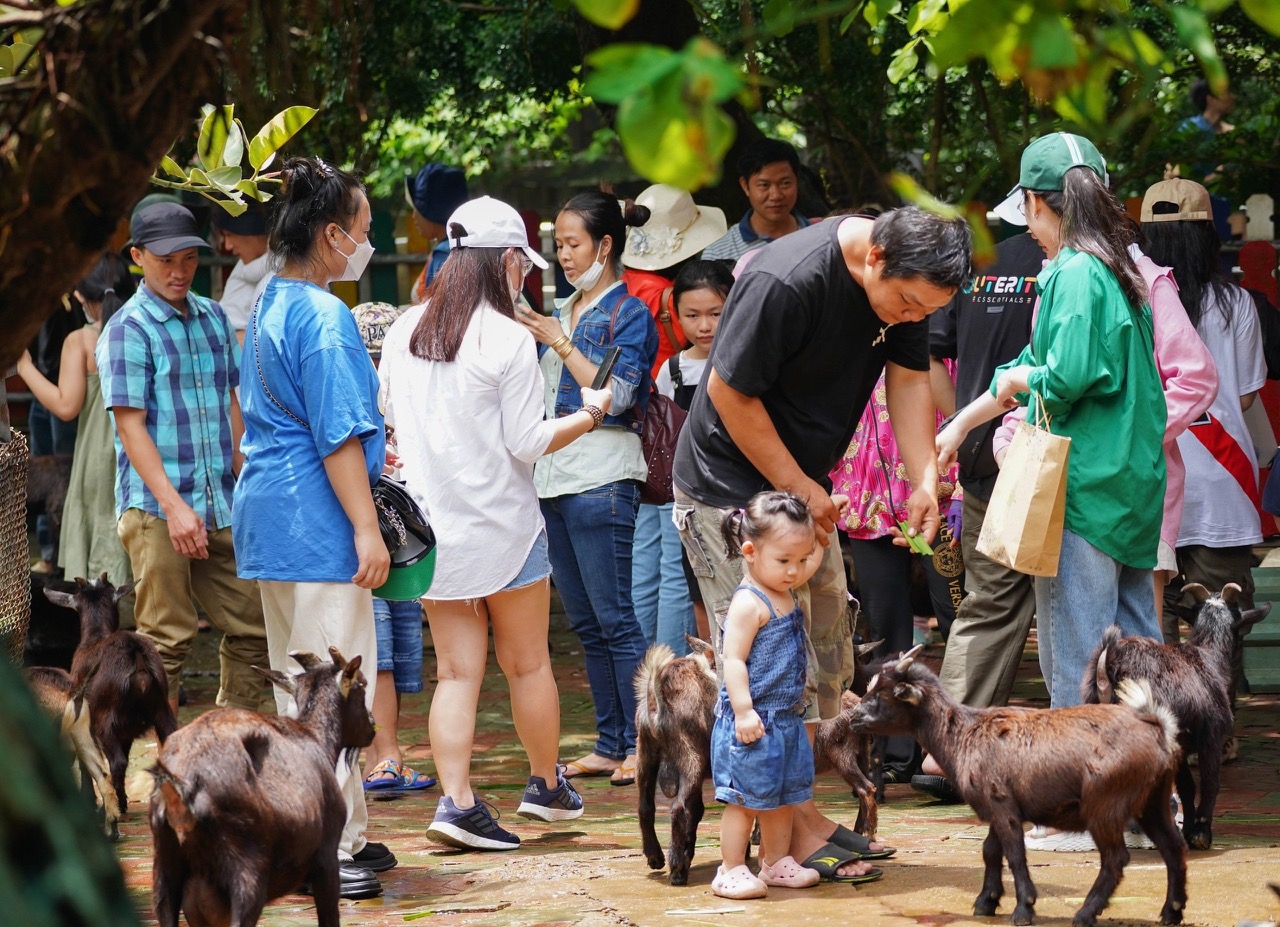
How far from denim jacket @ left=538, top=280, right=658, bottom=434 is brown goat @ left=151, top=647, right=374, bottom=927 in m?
2.55

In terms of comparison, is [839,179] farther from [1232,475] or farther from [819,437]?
[819,437]

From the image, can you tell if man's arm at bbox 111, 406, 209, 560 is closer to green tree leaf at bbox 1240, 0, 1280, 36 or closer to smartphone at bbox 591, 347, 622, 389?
smartphone at bbox 591, 347, 622, 389

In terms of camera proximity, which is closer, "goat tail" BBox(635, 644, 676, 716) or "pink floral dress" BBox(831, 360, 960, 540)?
"goat tail" BBox(635, 644, 676, 716)

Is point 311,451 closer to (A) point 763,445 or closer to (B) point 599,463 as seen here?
(A) point 763,445

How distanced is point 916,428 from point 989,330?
1079 mm

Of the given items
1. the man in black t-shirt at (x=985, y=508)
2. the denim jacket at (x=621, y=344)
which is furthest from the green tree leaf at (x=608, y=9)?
the denim jacket at (x=621, y=344)

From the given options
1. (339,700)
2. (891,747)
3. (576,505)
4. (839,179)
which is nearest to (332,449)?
(339,700)

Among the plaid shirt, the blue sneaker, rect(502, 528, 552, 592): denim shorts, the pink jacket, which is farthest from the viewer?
the plaid shirt

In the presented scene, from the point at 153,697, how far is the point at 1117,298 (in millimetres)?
3518

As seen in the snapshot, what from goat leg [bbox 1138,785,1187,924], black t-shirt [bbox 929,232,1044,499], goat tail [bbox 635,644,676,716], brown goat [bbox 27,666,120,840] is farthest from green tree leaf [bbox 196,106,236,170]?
black t-shirt [bbox 929,232,1044,499]

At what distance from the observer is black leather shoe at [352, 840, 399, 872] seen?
4.93 metres

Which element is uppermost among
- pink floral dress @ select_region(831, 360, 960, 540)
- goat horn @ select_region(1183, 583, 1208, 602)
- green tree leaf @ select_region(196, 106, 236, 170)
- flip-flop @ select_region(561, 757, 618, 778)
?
green tree leaf @ select_region(196, 106, 236, 170)

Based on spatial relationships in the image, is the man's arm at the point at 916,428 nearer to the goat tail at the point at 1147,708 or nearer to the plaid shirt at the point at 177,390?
the goat tail at the point at 1147,708

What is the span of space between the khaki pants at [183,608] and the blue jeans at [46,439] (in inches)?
172
